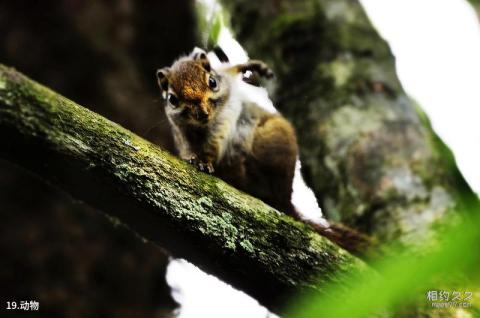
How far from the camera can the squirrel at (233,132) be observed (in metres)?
3.83

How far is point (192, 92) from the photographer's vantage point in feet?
12.1

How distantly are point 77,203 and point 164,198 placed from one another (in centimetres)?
243

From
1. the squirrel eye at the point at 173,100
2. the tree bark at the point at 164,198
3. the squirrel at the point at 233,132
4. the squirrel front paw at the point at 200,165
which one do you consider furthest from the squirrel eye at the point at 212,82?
the tree bark at the point at 164,198

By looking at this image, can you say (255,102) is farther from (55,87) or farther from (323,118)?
(55,87)

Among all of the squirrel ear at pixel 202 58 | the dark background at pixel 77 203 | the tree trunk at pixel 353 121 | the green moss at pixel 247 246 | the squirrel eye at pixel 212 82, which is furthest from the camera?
the dark background at pixel 77 203

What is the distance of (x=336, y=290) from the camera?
2.55m

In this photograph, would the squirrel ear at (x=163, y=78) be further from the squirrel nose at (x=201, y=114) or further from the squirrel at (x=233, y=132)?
the squirrel nose at (x=201, y=114)

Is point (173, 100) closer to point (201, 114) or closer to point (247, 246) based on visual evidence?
point (201, 114)

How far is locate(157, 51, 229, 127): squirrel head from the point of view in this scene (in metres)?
3.68

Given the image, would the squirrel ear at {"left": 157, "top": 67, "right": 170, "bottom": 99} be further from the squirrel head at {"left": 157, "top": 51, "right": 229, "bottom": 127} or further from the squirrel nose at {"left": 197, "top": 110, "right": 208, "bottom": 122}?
the squirrel nose at {"left": 197, "top": 110, "right": 208, "bottom": 122}

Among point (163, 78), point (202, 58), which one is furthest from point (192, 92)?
point (202, 58)

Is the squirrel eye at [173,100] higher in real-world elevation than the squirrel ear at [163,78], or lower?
lower

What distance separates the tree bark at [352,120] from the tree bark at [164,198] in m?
0.95

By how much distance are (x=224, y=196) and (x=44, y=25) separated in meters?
3.70
